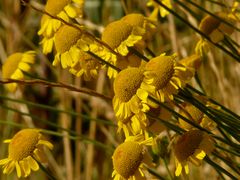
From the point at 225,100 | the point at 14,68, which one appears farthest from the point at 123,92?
the point at 225,100

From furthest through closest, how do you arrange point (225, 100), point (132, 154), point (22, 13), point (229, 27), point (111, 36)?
1. point (22, 13)
2. point (225, 100)
3. point (229, 27)
4. point (111, 36)
5. point (132, 154)

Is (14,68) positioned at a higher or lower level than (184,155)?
lower

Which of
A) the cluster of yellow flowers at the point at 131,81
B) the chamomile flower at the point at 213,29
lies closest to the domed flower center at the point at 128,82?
the cluster of yellow flowers at the point at 131,81

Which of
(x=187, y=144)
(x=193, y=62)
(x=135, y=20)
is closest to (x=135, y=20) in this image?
(x=135, y=20)

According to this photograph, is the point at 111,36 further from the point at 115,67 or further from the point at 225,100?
the point at 225,100

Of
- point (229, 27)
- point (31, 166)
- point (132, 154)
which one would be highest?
point (229, 27)

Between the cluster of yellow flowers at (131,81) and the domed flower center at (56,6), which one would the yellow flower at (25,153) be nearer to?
the cluster of yellow flowers at (131,81)
